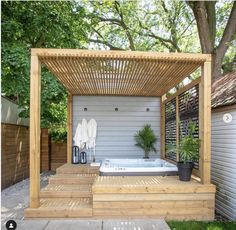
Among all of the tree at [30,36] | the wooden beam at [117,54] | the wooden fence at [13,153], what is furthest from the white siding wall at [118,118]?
the wooden beam at [117,54]

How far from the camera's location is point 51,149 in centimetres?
1234

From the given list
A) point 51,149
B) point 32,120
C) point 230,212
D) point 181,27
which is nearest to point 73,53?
point 32,120

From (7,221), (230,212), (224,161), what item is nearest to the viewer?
(7,221)

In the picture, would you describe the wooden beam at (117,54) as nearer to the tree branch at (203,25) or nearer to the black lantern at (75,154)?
the black lantern at (75,154)

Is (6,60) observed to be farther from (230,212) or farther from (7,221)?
(230,212)

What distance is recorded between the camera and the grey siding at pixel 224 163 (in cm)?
550

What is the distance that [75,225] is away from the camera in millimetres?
4914

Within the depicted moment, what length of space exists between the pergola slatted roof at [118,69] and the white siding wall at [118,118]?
0.65m

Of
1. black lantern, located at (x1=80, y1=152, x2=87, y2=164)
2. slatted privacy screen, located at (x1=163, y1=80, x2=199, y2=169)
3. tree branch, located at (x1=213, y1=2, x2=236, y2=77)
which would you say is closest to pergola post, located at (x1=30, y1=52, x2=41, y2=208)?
slatted privacy screen, located at (x1=163, y1=80, x2=199, y2=169)

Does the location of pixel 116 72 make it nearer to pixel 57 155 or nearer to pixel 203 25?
pixel 203 25

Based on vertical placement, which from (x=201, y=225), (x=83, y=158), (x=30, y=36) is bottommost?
(x=201, y=225)

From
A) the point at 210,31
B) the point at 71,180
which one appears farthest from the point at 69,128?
the point at 210,31

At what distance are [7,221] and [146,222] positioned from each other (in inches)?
92.6

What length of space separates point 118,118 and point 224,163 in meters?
4.48
